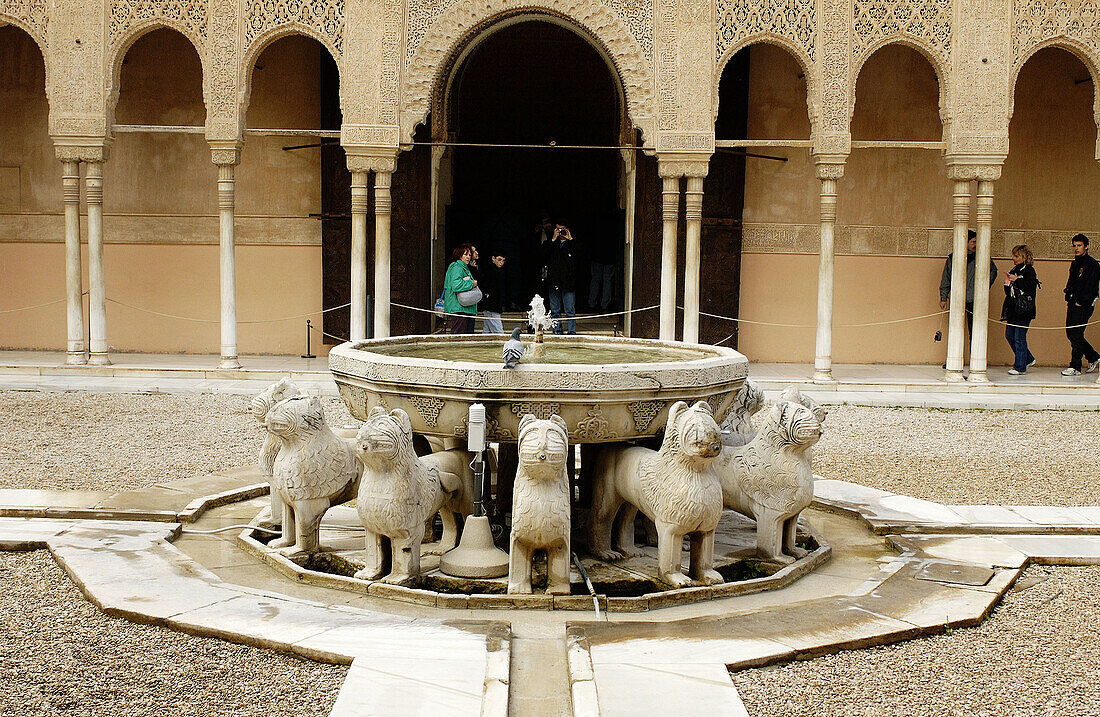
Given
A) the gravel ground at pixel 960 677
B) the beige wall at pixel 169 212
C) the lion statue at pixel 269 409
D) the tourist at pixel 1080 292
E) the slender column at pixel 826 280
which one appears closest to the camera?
the gravel ground at pixel 960 677

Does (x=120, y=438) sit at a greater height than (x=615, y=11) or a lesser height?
lesser

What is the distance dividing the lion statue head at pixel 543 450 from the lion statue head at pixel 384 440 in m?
0.50

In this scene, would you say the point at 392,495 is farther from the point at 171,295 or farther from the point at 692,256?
the point at 171,295

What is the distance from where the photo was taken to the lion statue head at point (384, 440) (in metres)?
4.32

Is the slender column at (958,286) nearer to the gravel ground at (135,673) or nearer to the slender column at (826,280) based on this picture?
the slender column at (826,280)

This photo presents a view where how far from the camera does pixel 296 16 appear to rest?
11938 millimetres

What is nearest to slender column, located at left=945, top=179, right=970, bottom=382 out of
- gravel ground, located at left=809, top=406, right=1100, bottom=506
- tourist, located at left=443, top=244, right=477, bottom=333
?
gravel ground, located at left=809, top=406, right=1100, bottom=506

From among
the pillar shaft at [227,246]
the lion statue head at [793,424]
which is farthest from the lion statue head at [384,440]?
the pillar shaft at [227,246]

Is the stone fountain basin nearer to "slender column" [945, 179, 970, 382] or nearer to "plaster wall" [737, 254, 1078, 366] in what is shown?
"slender column" [945, 179, 970, 382]

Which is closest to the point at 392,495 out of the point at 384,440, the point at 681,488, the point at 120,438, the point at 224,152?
the point at 384,440

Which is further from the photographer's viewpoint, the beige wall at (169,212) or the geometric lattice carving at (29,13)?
the beige wall at (169,212)

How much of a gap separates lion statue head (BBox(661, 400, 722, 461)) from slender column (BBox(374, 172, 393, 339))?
786 centimetres

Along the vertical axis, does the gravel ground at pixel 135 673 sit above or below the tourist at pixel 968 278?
below

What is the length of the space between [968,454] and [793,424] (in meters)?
4.38
